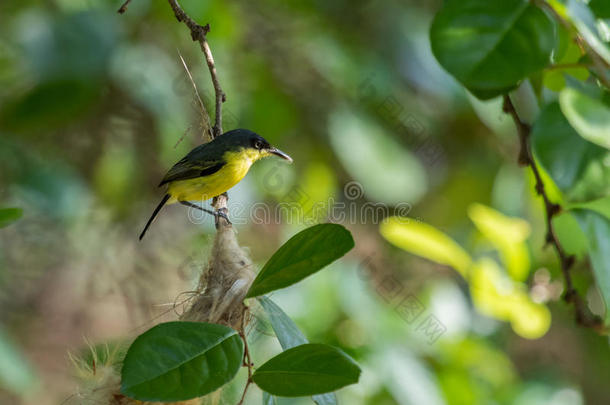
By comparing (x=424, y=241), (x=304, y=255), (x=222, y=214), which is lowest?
(x=424, y=241)

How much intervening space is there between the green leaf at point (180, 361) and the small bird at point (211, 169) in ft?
1.52

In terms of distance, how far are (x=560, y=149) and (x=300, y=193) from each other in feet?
4.79

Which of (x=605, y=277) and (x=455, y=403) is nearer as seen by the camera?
(x=605, y=277)

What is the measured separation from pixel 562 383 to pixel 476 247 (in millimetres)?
967

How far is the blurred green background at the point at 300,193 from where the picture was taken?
1836 mm

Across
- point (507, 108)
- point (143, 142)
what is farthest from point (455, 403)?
point (143, 142)

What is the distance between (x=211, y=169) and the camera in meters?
1.22

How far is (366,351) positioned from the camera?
177 centimetres

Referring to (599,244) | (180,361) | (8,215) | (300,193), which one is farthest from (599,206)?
(300,193)

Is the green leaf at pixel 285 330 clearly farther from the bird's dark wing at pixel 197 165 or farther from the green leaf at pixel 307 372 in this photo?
the bird's dark wing at pixel 197 165

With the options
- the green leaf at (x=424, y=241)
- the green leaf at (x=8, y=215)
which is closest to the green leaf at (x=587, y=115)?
the green leaf at (x=8, y=215)

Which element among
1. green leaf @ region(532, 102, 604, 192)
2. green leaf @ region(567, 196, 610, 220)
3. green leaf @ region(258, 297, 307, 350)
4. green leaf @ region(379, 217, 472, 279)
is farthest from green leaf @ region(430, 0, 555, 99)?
green leaf @ region(379, 217, 472, 279)

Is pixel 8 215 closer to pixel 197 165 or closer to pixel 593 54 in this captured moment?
pixel 197 165

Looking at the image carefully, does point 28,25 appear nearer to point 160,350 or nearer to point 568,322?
point 160,350
